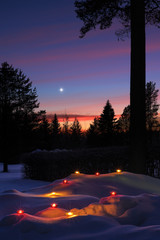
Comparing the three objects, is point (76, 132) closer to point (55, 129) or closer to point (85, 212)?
point (55, 129)

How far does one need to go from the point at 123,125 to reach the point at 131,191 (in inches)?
1477

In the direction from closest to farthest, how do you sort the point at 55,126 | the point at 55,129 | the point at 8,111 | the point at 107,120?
the point at 8,111 → the point at 107,120 → the point at 55,129 → the point at 55,126

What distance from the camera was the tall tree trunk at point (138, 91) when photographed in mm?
7023

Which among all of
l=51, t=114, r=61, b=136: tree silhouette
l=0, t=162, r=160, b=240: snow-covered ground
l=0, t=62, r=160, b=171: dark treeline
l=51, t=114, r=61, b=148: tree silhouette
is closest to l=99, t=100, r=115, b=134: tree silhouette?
l=0, t=62, r=160, b=171: dark treeline

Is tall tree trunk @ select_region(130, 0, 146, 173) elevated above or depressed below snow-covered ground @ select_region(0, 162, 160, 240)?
above

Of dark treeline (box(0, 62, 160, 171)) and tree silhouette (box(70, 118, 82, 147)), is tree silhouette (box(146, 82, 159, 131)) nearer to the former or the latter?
dark treeline (box(0, 62, 160, 171))

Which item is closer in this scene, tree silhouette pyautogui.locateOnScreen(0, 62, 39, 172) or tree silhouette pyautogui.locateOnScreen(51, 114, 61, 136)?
tree silhouette pyautogui.locateOnScreen(0, 62, 39, 172)

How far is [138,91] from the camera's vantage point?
7066 mm

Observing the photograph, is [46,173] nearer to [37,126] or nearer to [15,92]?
[15,92]

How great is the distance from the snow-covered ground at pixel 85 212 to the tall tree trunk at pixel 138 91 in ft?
5.67

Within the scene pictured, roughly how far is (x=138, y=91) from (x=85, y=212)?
4480mm

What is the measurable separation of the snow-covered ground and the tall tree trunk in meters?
1.73

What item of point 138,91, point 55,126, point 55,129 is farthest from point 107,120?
point 138,91

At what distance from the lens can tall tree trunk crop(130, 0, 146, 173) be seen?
23.0 feet
